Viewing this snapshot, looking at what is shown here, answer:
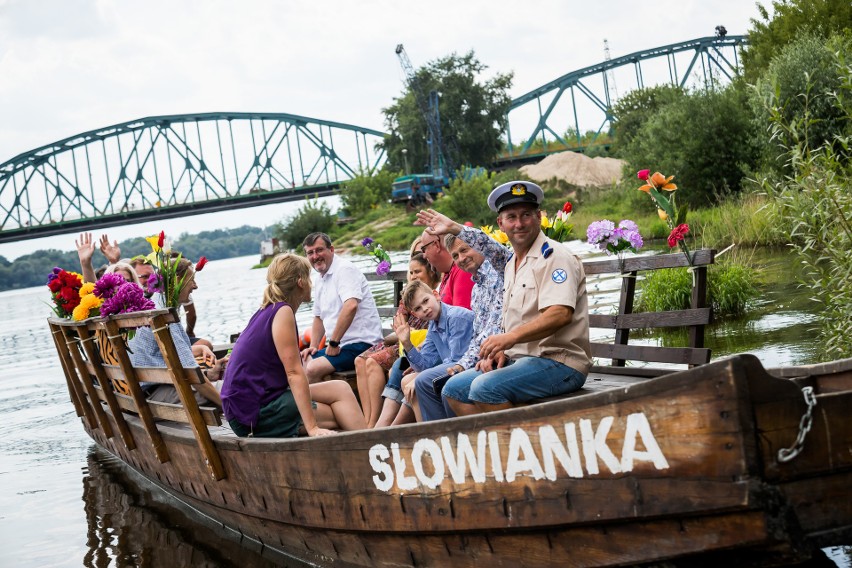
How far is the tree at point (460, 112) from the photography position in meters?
73.8

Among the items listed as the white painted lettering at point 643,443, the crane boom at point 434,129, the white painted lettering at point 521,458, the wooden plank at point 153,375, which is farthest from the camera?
the crane boom at point 434,129

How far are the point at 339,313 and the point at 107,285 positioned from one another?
71.9 inches

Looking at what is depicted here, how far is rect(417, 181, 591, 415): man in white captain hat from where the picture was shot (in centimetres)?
438

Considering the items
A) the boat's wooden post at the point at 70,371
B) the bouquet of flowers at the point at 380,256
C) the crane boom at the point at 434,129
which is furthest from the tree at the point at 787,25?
the crane boom at the point at 434,129

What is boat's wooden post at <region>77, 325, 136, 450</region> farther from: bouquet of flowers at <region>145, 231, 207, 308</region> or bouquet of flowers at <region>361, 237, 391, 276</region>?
bouquet of flowers at <region>361, 237, 391, 276</region>

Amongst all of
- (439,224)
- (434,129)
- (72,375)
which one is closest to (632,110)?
(434,129)

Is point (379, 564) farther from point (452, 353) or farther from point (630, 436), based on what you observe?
point (630, 436)

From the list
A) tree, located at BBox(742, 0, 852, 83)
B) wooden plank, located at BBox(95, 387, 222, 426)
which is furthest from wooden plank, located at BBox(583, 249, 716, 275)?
tree, located at BBox(742, 0, 852, 83)

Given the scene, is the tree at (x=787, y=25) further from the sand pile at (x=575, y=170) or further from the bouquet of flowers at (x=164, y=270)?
the sand pile at (x=575, y=170)

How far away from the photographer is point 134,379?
669cm

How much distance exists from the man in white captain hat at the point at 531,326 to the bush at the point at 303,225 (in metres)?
68.8

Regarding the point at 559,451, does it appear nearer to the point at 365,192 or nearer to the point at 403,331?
the point at 403,331

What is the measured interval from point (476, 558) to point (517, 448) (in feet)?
2.26

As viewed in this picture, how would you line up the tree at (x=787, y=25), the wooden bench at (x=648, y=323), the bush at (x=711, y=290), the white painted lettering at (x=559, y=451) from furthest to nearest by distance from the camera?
the tree at (x=787, y=25) < the bush at (x=711, y=290) < the wooden bench at (x=648, y=323) < the white painted lettering at (x=559, y=451)
